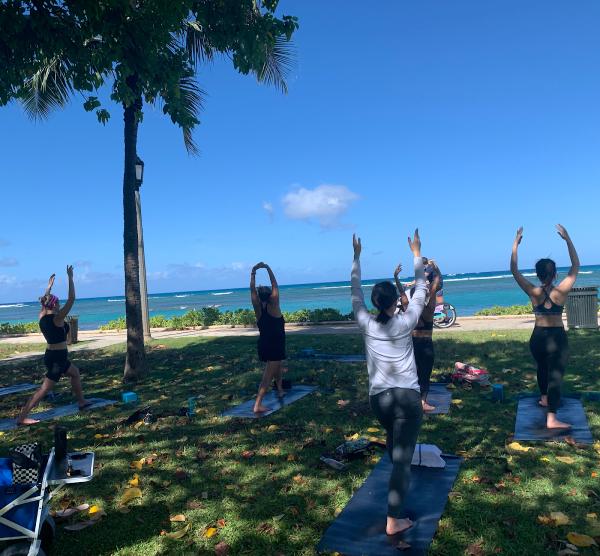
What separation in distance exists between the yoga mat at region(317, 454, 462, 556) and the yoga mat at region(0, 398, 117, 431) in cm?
589

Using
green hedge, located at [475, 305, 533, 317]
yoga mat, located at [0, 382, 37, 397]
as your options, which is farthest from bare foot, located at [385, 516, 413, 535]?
green hedge, located at [475, 305, 533, 317]

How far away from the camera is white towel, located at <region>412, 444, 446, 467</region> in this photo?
5520 millimetres

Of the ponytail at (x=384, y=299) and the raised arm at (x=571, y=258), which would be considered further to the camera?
the raised arm at (x=571, y=258)

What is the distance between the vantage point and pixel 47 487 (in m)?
4.05

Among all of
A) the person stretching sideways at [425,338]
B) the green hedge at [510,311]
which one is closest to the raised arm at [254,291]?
the person stretching sideways at [425,338]

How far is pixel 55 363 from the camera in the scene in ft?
26.7

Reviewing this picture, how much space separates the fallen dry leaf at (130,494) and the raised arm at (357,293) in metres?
3.00

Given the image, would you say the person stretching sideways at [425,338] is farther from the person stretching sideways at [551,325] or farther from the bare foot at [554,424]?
the bare foot at [554,424]

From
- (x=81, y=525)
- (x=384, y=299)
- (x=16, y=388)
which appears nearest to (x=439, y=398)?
(x=384, y=299)

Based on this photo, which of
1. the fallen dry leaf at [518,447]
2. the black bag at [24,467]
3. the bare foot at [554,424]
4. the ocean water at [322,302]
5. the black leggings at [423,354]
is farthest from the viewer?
the ocean water at [322,302]

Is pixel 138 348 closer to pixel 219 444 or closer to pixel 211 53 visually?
pixel 219 444

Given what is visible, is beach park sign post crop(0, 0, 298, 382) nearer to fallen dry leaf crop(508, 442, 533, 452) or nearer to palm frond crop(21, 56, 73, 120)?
palm frond crop(21, 56, 73, 120)

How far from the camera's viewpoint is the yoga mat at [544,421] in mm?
6281

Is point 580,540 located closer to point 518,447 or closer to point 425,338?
point 518,447
